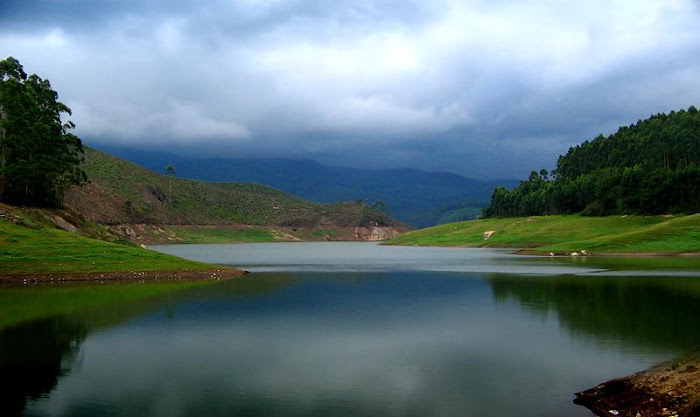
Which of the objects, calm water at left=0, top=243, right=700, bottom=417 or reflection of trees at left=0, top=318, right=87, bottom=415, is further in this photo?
reflection of trees at left=0, top=318, right=87, bottom=415

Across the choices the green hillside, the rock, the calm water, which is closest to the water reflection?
the calm water

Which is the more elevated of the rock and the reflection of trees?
the rock

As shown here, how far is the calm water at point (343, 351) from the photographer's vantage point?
69.2 ft

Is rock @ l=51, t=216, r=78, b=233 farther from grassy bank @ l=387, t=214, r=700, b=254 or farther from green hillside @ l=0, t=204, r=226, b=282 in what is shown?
grassy bank @ l=387, t=214, r=700, b=254

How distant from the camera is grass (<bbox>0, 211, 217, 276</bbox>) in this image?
63.0 metres

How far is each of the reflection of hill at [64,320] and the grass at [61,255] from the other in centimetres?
620

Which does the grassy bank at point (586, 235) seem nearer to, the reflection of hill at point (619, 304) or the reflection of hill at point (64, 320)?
the reflection of hill at point (619, 304)

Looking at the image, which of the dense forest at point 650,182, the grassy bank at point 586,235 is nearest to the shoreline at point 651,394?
the grassy bank at point 586,235

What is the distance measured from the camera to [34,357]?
91.3 ft

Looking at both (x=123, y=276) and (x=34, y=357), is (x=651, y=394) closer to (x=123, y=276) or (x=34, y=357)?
(x=34, y=357)

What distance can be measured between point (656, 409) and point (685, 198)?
139 metres

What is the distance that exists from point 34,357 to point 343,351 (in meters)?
14.3

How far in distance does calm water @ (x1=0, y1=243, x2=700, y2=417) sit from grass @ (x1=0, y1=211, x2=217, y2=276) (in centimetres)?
1826

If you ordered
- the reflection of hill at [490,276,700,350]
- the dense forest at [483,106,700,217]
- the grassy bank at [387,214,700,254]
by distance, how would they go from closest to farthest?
the reflection of hill at [490,276,700,350] < the grassy bank at [387,214,700,254] < the dense forest at [483,106,700,217]
